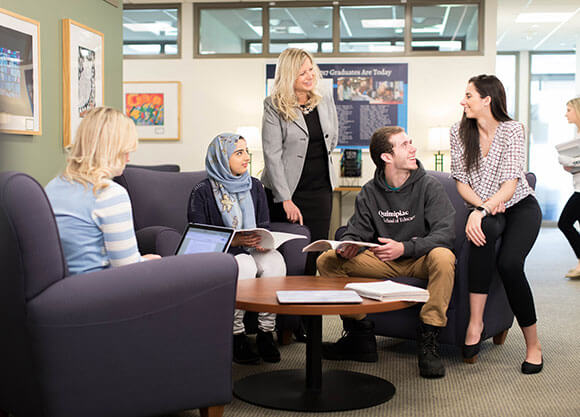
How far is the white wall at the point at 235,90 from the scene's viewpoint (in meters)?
7.34

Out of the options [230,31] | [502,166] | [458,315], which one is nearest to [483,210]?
[502,166]

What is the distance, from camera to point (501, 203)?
2.91m

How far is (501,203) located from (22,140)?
2313 mm

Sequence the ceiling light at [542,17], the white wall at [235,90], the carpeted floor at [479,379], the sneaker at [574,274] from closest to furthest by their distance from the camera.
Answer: the carpeted floor at [479,379] → the sneaker at [574,274] → the white wall at [235,90] → the ceiling light at [542,17]

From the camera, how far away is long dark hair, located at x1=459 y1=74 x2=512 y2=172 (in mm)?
3018

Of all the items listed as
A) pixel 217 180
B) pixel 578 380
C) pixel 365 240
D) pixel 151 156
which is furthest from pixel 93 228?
pixel 151 156

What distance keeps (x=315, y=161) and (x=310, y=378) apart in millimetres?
1352

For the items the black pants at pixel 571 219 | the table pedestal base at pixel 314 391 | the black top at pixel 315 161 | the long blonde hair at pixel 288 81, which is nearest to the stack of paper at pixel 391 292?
the table pedestal base at pixel 314 391

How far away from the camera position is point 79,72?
3.62m

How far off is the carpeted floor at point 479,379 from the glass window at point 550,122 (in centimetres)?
685

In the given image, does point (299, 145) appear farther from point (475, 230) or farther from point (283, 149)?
point (475, 230)

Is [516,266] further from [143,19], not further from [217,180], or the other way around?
[143,19]

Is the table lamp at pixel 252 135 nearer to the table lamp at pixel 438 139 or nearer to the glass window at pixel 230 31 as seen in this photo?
the glass window at pixel 230 31

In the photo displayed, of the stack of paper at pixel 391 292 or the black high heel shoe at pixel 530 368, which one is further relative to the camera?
the black high heel shoe at pixel 530 368
